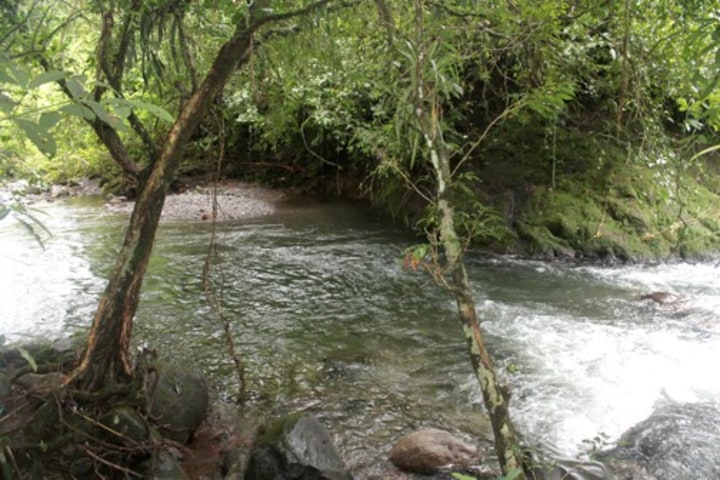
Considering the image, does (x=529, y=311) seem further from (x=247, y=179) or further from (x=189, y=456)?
(x=247, y=179)

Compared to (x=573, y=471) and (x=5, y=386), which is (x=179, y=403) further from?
(x=573, y=471)

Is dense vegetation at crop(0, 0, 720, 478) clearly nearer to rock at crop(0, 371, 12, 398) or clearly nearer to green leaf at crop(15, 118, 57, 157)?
green leaf at crop(15, 118, 57, 157)

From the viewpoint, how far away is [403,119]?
2893 millimetres

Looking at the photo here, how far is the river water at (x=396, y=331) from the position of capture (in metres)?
4.66

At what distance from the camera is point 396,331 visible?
20.8 ft

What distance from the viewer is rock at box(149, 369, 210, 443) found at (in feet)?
13.3

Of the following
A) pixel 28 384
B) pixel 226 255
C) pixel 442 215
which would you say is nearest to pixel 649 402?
pixel 442 215

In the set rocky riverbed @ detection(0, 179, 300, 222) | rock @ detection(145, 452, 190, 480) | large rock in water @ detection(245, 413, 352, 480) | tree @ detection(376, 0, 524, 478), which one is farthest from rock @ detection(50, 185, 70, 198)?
tree @ detection(376, 0, 524, 478)

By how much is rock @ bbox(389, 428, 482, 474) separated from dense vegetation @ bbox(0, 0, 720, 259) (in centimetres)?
168

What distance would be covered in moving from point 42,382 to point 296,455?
1820 mm

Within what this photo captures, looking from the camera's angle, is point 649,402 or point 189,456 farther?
point 649,402

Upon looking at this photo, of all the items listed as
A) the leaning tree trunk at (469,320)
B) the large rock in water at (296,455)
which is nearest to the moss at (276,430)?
the large rock in water at (296,455)

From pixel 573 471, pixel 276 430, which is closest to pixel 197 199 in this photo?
pixel 276 430

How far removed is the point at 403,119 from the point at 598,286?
561 centimetres
